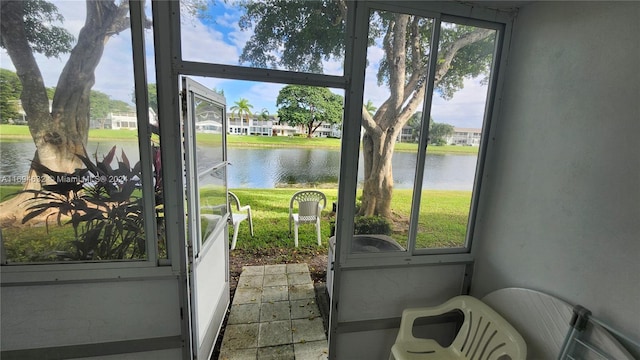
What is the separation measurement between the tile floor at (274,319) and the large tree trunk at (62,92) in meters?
1.69

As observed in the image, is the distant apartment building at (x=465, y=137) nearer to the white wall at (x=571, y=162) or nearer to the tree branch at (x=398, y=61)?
the white wall at (x=571, y=162)

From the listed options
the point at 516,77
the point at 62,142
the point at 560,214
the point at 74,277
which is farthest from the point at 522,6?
the point at 74,277

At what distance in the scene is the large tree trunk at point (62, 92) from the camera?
1.14m

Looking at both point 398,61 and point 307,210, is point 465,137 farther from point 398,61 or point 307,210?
point 307,210

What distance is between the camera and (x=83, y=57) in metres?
1.19

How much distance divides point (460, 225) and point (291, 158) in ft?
13.7

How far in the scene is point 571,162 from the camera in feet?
3.98

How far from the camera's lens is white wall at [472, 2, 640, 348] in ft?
3.35

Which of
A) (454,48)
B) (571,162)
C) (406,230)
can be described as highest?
(454,48)

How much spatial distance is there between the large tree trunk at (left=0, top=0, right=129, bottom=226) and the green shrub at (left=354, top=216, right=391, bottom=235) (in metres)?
1.57

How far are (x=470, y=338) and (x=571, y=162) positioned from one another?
3.71 feet

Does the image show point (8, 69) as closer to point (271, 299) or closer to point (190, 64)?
point (190, 64)

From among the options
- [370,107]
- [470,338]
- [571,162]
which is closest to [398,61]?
[370,107]

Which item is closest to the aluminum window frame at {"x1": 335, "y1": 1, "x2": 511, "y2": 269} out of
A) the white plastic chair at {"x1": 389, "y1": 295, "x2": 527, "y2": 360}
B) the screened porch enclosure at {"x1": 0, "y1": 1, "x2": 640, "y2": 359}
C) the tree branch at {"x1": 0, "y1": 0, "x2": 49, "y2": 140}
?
the screened porch enclosure at {"x1": 0, "y1": 1, "x2": 640, "y2": 359}
